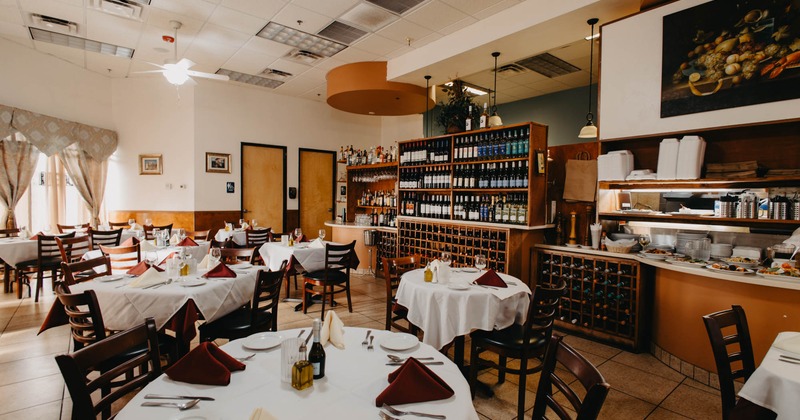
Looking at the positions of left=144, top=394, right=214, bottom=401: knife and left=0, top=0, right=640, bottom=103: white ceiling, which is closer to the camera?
left=144, top=394, right=214, bottom=401: knife

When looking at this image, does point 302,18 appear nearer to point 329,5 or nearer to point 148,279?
point 329,5

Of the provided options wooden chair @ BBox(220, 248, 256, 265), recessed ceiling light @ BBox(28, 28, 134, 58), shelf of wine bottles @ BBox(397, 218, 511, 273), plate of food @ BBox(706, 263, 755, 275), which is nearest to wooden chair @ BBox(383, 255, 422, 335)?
shelf of wine bottles @ BBox(397, 218, 511, 273)

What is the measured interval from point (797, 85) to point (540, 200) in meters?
2.46

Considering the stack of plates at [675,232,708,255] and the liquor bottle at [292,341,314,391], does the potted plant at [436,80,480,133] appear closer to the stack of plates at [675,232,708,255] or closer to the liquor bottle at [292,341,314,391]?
the stack of plates at [675,232,708,255]

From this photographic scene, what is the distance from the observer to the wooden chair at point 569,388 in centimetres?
118

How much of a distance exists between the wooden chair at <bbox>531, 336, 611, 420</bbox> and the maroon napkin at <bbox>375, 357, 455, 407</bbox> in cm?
41

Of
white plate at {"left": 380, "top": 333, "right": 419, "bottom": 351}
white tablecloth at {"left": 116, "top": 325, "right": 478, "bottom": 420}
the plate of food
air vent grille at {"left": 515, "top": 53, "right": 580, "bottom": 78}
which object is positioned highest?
air vent grille at {"left": 515, "top": 53, "right": 580, "bottom": 78}

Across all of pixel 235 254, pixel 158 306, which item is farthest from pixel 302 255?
pixel 158 306

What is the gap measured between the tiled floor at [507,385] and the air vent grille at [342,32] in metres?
4.13

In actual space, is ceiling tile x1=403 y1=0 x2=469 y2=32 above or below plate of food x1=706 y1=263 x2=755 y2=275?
above

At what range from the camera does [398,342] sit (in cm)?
190

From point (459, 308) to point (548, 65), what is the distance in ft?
18.8

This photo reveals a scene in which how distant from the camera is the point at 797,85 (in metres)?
3.15

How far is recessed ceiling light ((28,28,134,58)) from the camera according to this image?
5.96 metres
